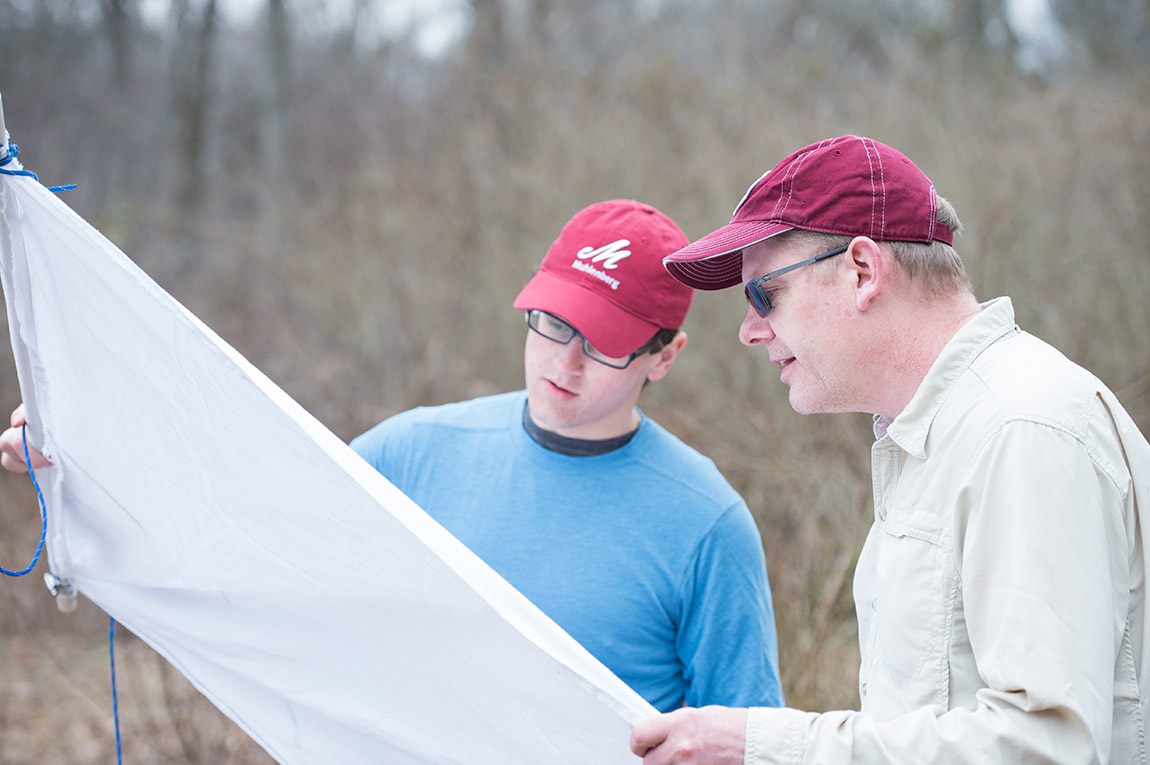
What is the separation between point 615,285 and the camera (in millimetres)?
2145

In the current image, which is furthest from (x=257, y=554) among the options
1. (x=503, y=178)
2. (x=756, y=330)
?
(x=503, y=178)

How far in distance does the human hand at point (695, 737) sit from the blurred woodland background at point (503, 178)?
135 cm

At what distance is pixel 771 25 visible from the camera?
1334 centimetres

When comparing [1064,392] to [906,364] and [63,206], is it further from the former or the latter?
[63,206]

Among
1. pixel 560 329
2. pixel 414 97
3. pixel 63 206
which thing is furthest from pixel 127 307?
pixel 414 97

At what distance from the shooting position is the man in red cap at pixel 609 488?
1.97 m

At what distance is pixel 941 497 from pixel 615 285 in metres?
1.01

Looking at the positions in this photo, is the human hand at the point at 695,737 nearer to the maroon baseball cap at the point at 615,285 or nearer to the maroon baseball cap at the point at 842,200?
the maroon baseball cap at the point at 842,200

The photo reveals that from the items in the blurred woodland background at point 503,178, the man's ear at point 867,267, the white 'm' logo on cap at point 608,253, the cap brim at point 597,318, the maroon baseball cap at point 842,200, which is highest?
the maroon baseball cap at point 842,200

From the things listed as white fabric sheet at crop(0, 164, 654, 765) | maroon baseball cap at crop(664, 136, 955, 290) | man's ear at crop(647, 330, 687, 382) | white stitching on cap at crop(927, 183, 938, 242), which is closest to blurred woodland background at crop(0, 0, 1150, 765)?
white fabric sheet at crop(0, 164, 654, 765)

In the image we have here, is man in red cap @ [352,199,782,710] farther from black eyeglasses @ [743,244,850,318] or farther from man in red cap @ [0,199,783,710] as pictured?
black eyeglasses @ [743,244,850,318]

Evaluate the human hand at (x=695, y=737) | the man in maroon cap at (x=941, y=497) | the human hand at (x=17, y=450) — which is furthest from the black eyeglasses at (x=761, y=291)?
the human hand at (x=17, y=450)

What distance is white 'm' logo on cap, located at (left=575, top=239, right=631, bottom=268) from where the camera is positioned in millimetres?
2158

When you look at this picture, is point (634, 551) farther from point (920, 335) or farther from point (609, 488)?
point (920, 335)
